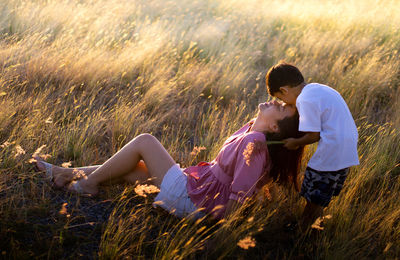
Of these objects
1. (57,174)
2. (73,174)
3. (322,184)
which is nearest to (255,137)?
(322,184)

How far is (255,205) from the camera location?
8.66ft

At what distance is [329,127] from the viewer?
2578mm

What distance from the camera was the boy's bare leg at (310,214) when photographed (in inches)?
106

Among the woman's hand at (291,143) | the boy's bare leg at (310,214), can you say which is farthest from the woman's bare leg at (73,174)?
the boy's bare leg at (310,214)

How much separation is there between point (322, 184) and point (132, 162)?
139 cm

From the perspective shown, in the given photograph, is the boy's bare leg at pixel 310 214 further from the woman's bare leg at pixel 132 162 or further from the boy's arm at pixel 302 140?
the woman's bare leg at pixel 132 162

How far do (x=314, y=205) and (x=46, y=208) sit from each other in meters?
1.83

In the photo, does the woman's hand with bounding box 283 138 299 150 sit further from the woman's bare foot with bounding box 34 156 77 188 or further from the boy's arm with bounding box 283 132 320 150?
the woman's bare foot with bounding box 34 156 77 188

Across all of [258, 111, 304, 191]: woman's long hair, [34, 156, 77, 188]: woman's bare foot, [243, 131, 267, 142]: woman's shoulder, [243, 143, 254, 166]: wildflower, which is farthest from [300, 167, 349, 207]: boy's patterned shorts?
[34, 156, 77, 188]: woman's bare foot

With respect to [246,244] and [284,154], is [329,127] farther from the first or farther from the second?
[246,244]

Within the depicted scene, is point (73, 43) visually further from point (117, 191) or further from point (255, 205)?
point (255, 205)

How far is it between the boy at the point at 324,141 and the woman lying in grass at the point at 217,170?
16 cm

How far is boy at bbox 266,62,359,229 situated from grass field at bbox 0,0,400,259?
0.24 meters

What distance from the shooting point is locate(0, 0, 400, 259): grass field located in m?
2.42
